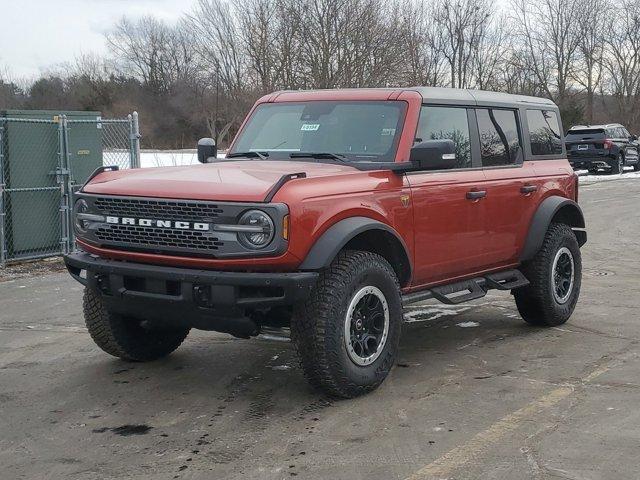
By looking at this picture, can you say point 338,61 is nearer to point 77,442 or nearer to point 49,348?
point 49,348

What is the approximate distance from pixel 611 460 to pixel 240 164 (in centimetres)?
302

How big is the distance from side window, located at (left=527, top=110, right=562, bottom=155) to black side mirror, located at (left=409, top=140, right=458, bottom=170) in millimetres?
1865

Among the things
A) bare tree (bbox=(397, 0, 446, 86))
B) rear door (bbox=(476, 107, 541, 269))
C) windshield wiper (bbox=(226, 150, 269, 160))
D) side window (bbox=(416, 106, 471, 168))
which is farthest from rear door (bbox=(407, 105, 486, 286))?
bare tree (bbox=(397, 0, 446, 86))

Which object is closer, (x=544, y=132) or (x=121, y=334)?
(x=121, y=334)

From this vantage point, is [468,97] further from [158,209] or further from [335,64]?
[335,64]

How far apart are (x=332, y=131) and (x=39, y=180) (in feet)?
22.0

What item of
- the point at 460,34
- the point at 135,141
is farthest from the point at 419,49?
the point at 135,141

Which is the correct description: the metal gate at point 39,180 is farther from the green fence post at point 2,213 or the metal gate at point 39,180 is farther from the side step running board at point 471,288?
the side step running board at point 471,288

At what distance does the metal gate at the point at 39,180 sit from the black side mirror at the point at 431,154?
6.86 metres

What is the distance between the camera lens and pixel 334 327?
4.73 meters

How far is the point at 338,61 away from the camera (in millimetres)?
Result: 26750

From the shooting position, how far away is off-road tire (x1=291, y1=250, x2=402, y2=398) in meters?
4.70

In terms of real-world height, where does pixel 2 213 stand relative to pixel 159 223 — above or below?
below

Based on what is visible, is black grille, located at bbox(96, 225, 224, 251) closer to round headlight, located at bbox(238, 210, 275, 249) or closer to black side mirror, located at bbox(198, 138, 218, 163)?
round headlight, located at bbox(238, 210, 275, 249)
